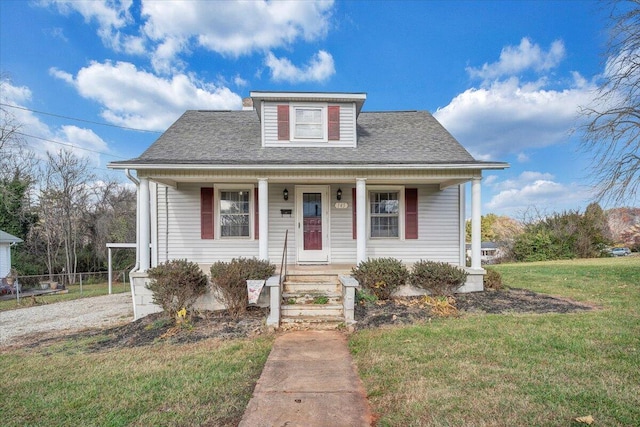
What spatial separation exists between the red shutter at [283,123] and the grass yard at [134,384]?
575 cm

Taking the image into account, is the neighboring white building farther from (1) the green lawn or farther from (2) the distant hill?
(2) the distant hill

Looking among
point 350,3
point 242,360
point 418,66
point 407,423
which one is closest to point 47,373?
point 242,360

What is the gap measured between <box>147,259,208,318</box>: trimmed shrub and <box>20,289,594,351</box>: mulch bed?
1.08 feet

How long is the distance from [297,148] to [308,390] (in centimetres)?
668

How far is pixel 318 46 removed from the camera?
14.2 metres

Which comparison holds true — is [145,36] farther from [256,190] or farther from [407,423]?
[407,423]

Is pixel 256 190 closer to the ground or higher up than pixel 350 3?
closer to the ground

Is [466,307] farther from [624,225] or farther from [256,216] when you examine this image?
[624,225]

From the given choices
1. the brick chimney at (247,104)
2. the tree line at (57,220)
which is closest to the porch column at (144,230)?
→ the brick chimney at (247,104)

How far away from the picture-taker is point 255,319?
6305 mm

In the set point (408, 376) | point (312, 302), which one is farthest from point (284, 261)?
point (408, 376)

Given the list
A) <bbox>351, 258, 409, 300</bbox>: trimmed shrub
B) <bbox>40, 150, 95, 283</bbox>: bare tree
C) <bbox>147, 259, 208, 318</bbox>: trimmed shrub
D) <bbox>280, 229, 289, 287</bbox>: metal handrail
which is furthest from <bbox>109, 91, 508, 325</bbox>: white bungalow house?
<bbox>40, 150, 95, 283</bbox>: bare tree

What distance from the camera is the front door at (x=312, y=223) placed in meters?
9.43

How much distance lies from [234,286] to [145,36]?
1168 cm
